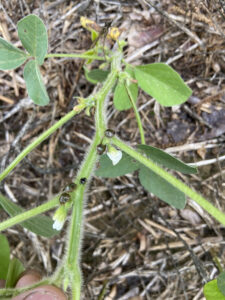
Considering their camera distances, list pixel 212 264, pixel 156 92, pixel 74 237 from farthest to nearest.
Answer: pixel 212 264 → pixel 156 92 → pixel 74 237

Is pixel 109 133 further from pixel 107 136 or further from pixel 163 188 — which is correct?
pixel 163 188

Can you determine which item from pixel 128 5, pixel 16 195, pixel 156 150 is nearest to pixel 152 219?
pixel 16 195

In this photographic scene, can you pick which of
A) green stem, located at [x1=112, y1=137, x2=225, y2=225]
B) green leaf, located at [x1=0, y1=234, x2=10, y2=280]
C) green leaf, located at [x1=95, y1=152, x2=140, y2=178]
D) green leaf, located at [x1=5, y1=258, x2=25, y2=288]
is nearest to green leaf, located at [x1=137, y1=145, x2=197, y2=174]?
green stem, located at [x1=112, y1=137, x2=225, y2=225]

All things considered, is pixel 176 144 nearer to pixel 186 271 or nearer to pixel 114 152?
pixel 186 271

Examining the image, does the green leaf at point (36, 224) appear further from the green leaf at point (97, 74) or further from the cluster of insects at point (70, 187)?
the green leaf at point (97, 74)

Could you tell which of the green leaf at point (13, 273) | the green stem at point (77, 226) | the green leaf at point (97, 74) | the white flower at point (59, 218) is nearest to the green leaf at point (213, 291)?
the green stem at point (77, 226)
